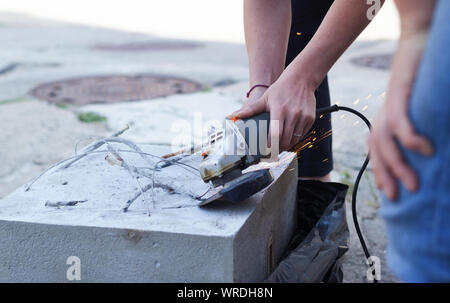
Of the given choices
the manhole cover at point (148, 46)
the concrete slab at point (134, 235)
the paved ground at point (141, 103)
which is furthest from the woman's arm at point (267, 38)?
the manhole cover at point (148, 46)

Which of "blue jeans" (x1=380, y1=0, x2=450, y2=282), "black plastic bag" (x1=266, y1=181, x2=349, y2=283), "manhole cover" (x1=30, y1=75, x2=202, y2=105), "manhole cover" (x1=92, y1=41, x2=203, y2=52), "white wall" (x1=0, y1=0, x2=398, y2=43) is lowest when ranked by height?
"black plastic bag" (x1=266, y1=181, x2=349, y2=283)

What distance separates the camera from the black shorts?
6.36 feet

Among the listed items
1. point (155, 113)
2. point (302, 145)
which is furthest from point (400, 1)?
point (155, 113)

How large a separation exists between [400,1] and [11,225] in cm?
107

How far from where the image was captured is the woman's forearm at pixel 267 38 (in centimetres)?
166

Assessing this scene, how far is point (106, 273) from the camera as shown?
126 centimetres

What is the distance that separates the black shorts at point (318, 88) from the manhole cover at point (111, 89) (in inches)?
96.3

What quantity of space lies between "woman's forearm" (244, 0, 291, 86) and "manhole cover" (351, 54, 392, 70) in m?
3.72

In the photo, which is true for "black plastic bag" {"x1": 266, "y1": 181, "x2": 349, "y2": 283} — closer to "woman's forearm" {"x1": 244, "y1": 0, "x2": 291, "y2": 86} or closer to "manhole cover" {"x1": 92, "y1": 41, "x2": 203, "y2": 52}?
"woman's forearm" {"x1": 244, "y1": 0, "x2": 291, "y2": 86}

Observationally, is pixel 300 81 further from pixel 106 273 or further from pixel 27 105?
pixel 27 105

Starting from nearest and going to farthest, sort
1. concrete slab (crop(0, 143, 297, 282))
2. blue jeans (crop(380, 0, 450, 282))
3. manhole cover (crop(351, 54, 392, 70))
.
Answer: blue jeans (crop(380, 0, 450, 282))
concrete slab (crop(0, 143, 297, 282))
manhole cover (crop(351, 54, 392, 70))

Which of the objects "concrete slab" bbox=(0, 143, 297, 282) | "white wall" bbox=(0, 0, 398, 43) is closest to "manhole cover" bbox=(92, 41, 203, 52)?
"white wall" bbox=(0, 0, 398, 43)

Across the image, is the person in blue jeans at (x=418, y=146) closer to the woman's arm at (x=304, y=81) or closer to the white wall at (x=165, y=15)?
the woman's arm at (x=304, y=81)

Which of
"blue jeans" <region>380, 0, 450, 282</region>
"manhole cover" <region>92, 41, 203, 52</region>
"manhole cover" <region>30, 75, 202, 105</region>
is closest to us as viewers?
"blue jeans" <region>380, 0, 450, 282</region>
